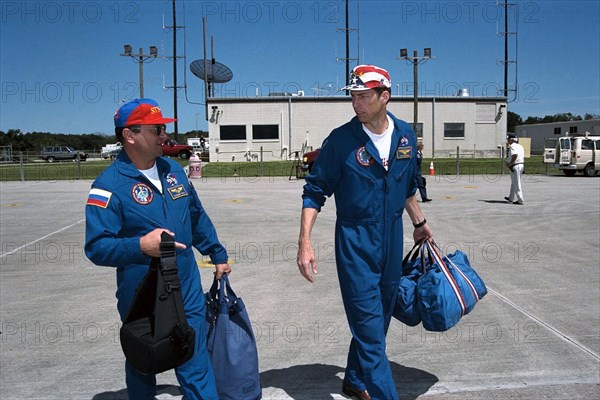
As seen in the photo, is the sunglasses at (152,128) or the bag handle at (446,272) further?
the bag handle at (446,272)

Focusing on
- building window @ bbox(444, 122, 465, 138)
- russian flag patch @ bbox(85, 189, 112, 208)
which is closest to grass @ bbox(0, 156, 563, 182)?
building window @ bbox(444, 122, 465, 138)

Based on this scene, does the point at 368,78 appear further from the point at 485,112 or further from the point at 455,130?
the point at 485,112

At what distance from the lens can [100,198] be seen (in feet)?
9.26

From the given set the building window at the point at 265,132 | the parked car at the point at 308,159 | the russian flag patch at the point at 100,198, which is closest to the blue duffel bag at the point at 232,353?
the russian flag patch at the point at 100,198

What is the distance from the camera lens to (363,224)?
3.44m

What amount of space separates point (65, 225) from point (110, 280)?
17.5ft

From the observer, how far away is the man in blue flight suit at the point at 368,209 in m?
3.43

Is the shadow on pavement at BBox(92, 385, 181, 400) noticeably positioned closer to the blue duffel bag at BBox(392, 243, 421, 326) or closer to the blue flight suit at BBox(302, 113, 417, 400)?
the blue flight suit at BBox(302, 113, 417, 400)

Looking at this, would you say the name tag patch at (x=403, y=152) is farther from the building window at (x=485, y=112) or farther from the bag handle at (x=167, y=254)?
the building window at (x=485, y=112)

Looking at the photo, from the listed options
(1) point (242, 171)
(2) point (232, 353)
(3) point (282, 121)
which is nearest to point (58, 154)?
(3) point (282, 121)

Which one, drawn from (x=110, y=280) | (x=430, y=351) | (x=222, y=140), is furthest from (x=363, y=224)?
(x=222, y=140)

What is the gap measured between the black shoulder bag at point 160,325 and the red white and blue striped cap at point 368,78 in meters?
1.48

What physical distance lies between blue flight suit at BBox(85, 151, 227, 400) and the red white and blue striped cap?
1143 mm

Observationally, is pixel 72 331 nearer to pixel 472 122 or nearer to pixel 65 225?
pixel 65 225
